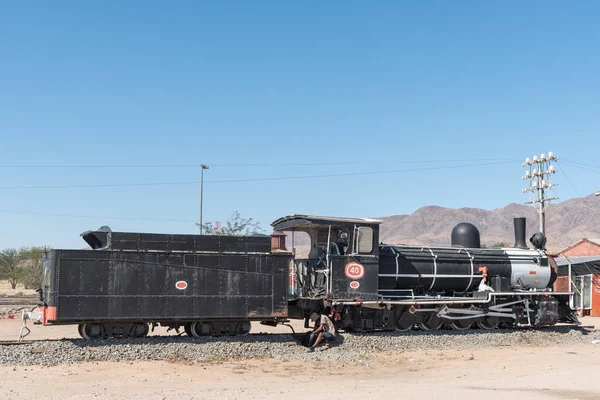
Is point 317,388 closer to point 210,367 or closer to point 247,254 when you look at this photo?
point 210,367

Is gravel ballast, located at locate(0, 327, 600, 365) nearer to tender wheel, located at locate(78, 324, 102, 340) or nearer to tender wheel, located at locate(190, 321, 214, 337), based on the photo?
tender wheel, located at locate(78, 324, 102, 340)

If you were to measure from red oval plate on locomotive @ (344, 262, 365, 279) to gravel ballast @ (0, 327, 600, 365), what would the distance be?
156cm

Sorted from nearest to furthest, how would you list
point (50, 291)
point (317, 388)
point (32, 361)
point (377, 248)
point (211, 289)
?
point (317, 388)
point (32, 361)
point (50, 291)
point (211, 289)
point (377, 248)

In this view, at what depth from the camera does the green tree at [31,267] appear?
2056 inches

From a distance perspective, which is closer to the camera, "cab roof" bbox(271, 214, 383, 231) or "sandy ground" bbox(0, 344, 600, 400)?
"sandy ground" bbox(0, 344, 600, 400)

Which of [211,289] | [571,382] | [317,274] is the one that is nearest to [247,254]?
[211,289]

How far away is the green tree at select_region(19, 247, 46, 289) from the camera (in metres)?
52.2

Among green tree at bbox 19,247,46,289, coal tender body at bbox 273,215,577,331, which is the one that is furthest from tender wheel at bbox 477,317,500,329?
green tree at bbox 19,247,46,289

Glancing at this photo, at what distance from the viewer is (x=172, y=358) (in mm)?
14180

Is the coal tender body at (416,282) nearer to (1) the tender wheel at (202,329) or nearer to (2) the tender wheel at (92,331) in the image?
(1) the tender wheel at (202,329)

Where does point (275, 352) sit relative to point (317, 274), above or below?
below

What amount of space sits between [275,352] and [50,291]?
541 cm

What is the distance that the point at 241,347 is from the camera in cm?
1505

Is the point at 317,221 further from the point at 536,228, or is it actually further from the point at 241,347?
the point at 536,228
